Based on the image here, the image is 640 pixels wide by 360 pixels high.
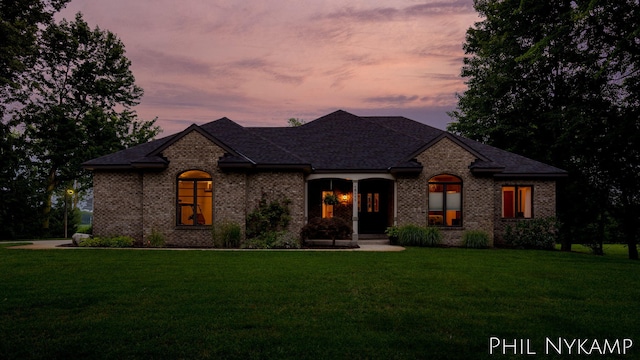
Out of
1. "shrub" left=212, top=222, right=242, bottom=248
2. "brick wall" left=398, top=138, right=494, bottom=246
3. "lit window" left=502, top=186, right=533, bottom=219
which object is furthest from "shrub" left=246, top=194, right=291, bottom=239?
"lit window" left=502, top=186, right=533, bottom=219

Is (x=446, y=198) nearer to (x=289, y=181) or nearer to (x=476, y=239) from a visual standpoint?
(x=476, y=239)

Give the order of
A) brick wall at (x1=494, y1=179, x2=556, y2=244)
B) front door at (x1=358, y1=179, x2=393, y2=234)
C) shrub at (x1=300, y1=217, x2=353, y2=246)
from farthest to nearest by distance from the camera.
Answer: front door at (x1=358, y1=179, x2=393, y2=234) < brick wall at (x1=494, y1=179, x2=556, y2=244) < shrub at (x1=300, y1=217, x2=353, y2=246)

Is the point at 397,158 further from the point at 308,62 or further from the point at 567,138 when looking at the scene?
the point at 308,62

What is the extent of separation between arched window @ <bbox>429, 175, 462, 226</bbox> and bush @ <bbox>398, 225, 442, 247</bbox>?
44.2 inches

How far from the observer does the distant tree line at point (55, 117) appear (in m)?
24.8

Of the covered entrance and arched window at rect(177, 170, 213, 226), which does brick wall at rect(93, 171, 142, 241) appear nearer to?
arched window at rect(177, 170, 213, 226)

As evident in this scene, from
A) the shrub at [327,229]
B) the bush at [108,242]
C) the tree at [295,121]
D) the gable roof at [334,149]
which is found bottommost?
the bush at [108,242]

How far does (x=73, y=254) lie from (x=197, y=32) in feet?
50.5

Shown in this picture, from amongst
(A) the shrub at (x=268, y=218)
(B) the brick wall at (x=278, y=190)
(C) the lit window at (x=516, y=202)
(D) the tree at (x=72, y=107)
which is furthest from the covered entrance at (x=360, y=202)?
(D) the tree at (x=72, y=107)

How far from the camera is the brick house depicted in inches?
640

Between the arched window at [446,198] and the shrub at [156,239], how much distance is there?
11.9m

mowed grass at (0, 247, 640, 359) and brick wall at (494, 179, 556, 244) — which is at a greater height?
brick wall at (494, 179, 556, 244)

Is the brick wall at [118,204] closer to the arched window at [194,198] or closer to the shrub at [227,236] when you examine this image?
the arched window at [194,198]

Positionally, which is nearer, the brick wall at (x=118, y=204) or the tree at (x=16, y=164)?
the brick wall at (x=118, y=204)
